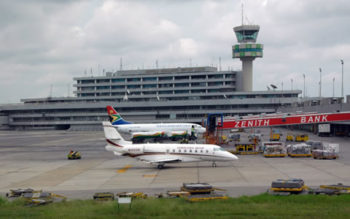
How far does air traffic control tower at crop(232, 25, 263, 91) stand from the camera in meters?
152

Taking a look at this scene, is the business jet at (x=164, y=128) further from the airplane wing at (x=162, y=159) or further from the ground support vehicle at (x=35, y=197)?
the ground support vehicle at (x=35, y=197)

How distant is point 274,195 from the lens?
27.8 m

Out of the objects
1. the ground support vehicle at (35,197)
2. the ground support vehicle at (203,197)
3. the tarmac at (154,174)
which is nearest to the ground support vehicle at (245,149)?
the tarmac at (154,174)

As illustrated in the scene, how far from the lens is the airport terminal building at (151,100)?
154 m

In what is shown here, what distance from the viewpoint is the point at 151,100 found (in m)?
169

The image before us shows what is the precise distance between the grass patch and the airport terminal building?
125366 mm

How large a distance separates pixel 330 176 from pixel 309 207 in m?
14.5

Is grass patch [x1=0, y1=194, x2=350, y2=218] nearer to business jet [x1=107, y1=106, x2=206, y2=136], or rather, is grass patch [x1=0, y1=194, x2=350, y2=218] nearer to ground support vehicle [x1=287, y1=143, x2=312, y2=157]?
ground support vehicle [x1=287, y1=143, x2=312, y2=157]

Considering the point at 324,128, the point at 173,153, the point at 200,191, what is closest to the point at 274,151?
the point at 173,153

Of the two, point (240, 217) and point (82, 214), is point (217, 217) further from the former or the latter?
point (82, 214)

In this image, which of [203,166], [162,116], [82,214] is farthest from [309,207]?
[162,116]

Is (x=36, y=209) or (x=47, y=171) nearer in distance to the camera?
(x=36, y=209)

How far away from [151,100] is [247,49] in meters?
44.2

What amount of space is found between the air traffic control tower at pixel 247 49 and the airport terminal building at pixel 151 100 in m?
5.16
